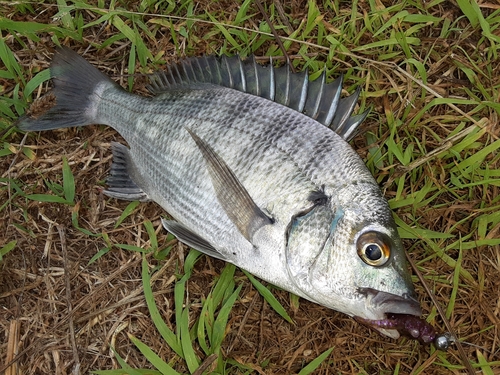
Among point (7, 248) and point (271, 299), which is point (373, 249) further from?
point (7, 248)

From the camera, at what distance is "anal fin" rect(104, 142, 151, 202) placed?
263cm

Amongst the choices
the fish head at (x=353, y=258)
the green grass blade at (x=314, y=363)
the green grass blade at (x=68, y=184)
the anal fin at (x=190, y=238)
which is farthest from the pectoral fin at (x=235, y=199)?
the green grass blade at (x=68, y=184)

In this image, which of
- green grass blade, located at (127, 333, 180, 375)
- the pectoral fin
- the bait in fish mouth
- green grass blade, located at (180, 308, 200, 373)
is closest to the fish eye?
the bait in fish mouth

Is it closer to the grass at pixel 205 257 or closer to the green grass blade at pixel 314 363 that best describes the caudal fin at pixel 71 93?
the grass at pixel 205 257

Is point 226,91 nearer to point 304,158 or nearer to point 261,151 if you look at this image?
point 261,151

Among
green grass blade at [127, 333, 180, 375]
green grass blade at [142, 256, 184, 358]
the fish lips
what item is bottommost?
green grass blade at [127, 333, 180, 375]

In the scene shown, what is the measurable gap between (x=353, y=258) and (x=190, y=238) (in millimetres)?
922

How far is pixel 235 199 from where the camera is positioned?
215 centimetres

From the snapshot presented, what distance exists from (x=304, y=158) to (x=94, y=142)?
1382 millimetres

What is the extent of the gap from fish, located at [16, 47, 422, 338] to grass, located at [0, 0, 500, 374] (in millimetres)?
220

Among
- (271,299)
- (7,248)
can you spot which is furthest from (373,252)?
(7,248)

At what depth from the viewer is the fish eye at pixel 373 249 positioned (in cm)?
190

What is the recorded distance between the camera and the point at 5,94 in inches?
111

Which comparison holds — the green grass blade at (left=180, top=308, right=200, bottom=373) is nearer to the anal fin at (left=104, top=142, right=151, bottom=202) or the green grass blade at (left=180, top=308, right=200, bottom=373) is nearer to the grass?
the grass
